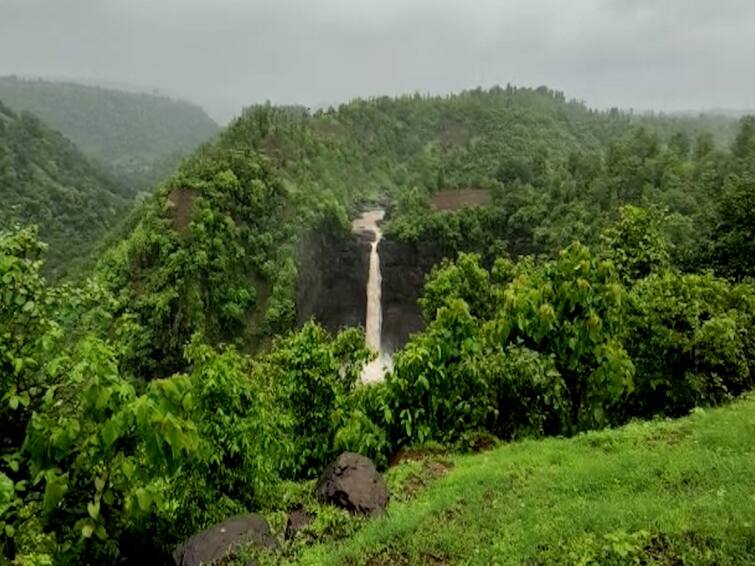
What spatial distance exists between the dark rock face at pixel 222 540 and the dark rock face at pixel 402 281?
4077 centimetres

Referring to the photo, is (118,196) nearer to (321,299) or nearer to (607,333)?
(321,299)

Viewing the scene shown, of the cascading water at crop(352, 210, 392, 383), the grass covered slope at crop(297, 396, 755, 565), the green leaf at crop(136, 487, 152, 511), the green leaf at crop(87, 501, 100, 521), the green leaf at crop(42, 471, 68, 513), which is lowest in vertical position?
the cascading water at crop(352, 210, 392, 383)

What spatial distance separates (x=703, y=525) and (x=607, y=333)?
620 cm

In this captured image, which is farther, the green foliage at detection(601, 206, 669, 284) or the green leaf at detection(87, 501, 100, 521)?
the green foliage at detection(601, 206, 669, 284)

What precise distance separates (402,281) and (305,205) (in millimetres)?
10280

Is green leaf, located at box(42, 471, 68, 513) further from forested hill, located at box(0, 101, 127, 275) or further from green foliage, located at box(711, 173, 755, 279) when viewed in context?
forested hill, located at box(0, 101, 127, 275)

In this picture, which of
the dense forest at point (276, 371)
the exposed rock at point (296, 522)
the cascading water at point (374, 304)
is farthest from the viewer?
the cascading water at point (374, 304)

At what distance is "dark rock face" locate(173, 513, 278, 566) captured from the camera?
27.8 ft

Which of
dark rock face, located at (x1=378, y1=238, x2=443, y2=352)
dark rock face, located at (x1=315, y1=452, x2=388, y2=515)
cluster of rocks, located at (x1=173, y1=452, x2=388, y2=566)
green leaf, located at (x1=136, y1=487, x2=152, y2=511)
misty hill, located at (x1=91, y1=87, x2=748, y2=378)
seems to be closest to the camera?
green leaf, located at (x1=136, y1=487, x2=152, y2=511)

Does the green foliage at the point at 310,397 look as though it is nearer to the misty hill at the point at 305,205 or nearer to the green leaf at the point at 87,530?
the green leaf at the point at 87,530

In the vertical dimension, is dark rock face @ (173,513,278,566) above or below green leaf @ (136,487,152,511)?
below

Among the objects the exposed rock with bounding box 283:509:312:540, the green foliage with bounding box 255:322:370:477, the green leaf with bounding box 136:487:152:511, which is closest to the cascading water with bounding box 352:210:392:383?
the green foliage with bounding box 255:322:370:477

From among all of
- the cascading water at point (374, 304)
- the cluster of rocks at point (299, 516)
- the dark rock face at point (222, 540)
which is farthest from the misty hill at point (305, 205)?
the dark rock face at point (222, 540)

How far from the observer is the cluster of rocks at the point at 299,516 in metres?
8.57
